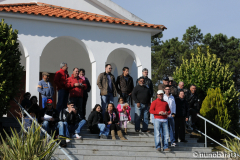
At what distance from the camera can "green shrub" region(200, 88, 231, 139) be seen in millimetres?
12914

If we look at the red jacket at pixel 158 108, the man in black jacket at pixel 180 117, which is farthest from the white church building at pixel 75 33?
the red jacket at pixel 158 108

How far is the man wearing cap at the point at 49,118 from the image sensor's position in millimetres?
9437

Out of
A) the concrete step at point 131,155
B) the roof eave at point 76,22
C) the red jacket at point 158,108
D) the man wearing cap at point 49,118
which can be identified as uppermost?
the roof eave at point 76,22

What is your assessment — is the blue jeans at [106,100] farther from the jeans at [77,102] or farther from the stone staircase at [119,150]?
the stone staircase at [119,150]

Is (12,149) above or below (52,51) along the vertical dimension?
below

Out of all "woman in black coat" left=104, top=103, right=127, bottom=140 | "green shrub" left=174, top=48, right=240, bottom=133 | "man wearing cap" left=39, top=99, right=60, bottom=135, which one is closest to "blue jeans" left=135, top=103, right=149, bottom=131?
"woman in black coat" left=104, top=103, right=127, bottom=140

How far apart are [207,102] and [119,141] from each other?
4870 millimetres

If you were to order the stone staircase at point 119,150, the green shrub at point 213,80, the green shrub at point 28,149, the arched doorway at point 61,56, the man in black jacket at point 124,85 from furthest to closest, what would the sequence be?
Result: 1. the arched doorway at point 61,56
2. the green shrub at point 213,80
3. the man in black jacket at point 124,85
4. the stone staircase at point 119,150
5. the green shrub at point 28,149

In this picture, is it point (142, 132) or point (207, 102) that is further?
point (207, 102)

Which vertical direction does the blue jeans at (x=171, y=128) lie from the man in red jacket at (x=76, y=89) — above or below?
below

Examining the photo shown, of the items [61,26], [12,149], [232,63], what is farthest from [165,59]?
[12,149]

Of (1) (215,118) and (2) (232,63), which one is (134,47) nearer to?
(1) (215,118)

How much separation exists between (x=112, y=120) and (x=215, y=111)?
187 inches

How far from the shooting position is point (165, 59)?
3891cm
